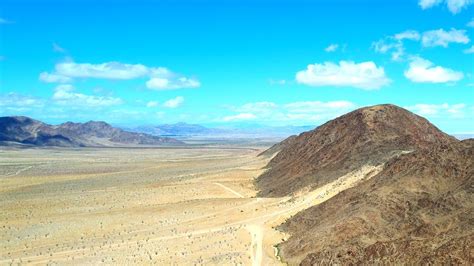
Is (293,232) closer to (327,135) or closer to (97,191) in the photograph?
(327,135)

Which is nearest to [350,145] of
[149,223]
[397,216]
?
[149,223]

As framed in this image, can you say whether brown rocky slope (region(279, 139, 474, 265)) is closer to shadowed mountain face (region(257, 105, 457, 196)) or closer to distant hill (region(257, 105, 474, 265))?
distant hill (region(257, 105, 474, 265))

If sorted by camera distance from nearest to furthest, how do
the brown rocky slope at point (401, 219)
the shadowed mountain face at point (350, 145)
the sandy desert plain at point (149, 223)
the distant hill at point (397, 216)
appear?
1. the brown rocky slope at point (401, 219)
2. the distant hill at point (397, 216)
3. the sandy desert plain at point (149, 223)
4. the shadowed mountain face at point (350, 145)

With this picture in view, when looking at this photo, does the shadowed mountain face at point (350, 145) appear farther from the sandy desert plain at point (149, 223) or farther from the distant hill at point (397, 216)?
the sandy desert plain at point (149, 223)

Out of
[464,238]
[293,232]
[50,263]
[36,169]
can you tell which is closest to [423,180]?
[293,232]

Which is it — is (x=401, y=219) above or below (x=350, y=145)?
Answer: below

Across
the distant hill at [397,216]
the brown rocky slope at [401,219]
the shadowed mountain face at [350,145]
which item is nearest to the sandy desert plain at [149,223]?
the distant hill at [397,216]

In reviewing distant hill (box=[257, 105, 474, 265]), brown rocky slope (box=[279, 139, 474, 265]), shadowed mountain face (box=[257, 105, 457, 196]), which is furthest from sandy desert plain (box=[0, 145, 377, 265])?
shadowed mountain face (box=[257, 105, 457, 196])

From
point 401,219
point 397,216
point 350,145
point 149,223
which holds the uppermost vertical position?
point 350,145

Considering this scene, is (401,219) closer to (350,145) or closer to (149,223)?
(149,223)
